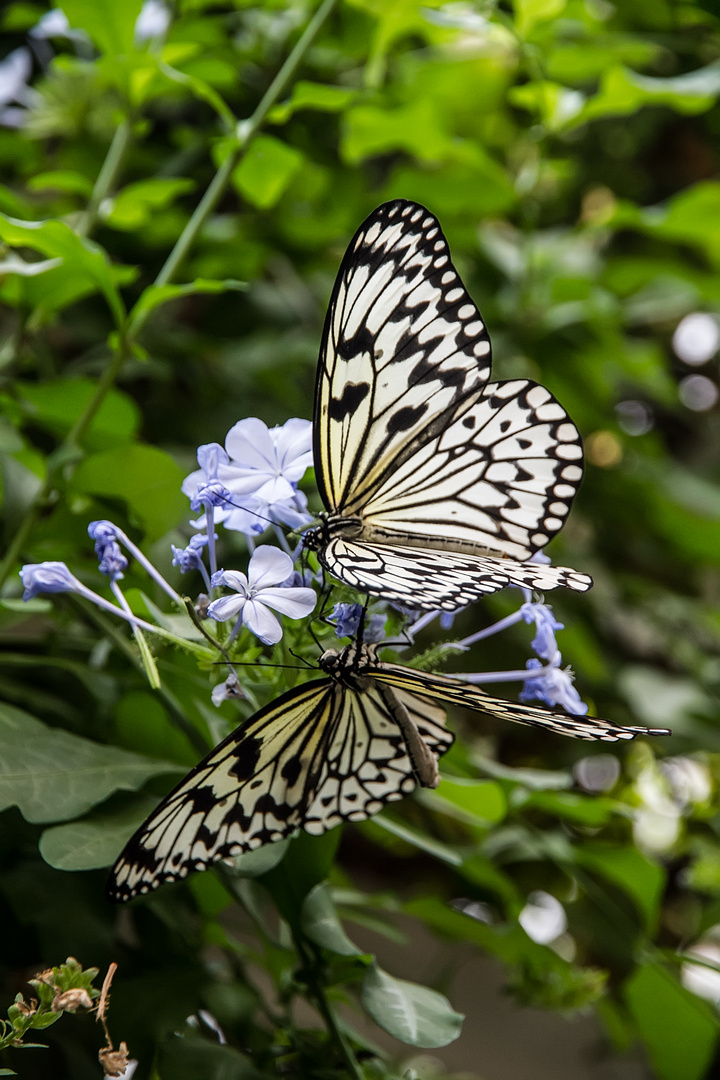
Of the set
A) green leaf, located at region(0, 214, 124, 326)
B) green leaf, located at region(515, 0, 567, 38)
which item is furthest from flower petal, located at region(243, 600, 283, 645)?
green leaf, located at region(515, 0, 567, 38)

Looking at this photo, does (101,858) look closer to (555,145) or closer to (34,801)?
(34,801)

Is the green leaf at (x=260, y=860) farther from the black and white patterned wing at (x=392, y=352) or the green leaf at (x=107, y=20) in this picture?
the green leaf at (x=107, y=20)

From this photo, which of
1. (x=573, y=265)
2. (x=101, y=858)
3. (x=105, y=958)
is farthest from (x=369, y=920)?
(x=573, y=265)

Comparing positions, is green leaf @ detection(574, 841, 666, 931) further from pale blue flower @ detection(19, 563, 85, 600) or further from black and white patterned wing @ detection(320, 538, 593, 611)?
pale blue flower @ detection(19, 563, 85, 600)

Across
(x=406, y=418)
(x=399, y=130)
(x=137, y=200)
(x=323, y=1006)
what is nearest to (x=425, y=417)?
(x=406, y=418)

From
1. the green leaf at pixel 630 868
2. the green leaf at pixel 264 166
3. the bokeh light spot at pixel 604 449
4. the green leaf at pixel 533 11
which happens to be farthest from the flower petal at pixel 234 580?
the bokeh light spot at pixel 604 449
